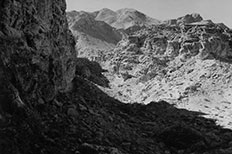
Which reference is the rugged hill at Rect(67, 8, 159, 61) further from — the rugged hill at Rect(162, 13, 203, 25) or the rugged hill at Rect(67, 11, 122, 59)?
the rugged hill at Rect(162, 13, 203, 25)

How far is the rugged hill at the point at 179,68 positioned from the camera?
31.0 meters

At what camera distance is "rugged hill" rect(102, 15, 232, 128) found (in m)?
31.0

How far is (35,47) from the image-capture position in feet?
64.3

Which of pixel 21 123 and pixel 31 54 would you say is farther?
pixel 31 54

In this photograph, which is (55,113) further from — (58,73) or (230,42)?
(230,42)

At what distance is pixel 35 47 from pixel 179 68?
2169 cm

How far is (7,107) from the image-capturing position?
14961mm

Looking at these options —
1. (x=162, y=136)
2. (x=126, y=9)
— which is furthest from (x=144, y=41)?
(x=126, y=9)

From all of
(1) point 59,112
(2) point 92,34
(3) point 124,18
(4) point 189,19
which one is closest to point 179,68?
(1) point 59,112

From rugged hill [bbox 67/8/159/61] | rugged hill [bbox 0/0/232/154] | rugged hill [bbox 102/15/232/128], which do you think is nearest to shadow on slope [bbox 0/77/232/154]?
rugged hill [bbox 0/0/232/154]

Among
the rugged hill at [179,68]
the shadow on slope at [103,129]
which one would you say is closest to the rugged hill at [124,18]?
the rugged hill at [179,68]

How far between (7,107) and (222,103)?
1996cm

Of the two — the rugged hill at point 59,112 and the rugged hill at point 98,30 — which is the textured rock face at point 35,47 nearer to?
the rugged hill at point 59,112

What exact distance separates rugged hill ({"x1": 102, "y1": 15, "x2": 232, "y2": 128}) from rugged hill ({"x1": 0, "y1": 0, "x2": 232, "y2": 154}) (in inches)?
137
